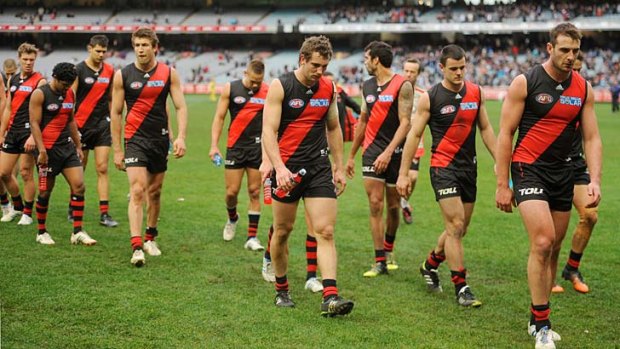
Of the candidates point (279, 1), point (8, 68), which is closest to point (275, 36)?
point (279, 1)

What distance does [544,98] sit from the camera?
615cm

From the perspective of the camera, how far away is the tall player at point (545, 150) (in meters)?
6.04

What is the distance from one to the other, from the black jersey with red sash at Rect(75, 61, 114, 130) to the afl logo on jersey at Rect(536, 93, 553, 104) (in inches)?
271

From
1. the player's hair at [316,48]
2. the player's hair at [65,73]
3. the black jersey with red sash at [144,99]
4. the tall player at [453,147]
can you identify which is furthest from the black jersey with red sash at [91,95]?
the tall player at [453,147]

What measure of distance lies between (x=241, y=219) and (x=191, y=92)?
4812 centimetres

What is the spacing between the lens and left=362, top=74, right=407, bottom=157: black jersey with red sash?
8.66 metres

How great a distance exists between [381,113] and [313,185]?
211 cm

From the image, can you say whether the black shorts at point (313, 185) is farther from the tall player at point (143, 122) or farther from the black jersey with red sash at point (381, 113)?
the tall player at point (143, 122)

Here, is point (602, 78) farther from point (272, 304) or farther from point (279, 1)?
point (272, 304)

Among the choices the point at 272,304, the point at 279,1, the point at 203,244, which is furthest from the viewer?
the point at 279,1

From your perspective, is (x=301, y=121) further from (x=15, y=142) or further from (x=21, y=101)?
(x=21, y=101)

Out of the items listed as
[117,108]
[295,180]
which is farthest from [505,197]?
[117,108]

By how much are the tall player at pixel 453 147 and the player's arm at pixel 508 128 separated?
3.98 feet

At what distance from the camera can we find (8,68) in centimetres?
1267
